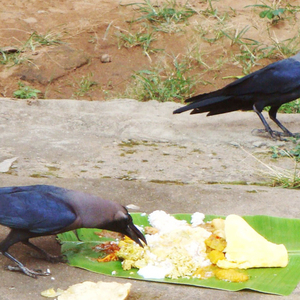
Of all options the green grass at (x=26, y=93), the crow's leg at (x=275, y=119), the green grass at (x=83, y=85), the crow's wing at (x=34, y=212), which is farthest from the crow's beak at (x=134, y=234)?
the green grass at (x=83, y=85)

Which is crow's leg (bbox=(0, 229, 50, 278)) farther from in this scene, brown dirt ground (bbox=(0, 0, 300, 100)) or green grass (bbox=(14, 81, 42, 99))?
brown dirt ground (bbox=(0, 0, 300, 100))

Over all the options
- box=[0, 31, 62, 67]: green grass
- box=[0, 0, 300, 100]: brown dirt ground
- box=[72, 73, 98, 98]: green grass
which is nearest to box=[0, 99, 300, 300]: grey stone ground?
box=[72, 73, 98, 98]: green grass

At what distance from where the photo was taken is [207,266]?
117 inches

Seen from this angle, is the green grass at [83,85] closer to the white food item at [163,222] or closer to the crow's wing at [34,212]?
the white food item at [163,222]

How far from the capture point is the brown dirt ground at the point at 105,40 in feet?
26.4

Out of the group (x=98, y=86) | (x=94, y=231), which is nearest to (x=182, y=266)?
(x=94, y=231)

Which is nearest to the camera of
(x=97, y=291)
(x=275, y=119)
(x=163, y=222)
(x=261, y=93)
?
(x=97, y=291)

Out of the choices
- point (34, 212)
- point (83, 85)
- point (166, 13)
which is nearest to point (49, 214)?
point (34, 212)

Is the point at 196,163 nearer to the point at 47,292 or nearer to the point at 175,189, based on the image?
the point at 175,189

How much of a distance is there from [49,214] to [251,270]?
109 centimetres

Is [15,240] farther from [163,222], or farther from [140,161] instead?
[140,161]

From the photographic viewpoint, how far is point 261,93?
5895 millimetres

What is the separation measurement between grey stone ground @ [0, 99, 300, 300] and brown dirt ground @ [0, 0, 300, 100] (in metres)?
1.62

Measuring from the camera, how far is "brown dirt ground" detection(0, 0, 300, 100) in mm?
8055
